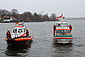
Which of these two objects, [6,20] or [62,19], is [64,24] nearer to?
[62,19]

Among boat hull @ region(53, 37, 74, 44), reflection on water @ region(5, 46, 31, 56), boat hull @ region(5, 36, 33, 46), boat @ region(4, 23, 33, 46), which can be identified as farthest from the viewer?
boat hull @ region(53, 37, 74, 44)

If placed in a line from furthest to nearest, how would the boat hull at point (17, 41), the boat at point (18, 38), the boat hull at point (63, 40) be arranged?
the boat hull at point (63, 40) < the boat at point (18, 38) < the boat hull at point (17, 41)

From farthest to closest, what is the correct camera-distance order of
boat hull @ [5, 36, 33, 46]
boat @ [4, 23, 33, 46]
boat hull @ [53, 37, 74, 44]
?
boat hull @ [53, 37, 74, 44] < boat @ [4, 23, 33, 46] < boat hull @ [5, 36, 33, 46]

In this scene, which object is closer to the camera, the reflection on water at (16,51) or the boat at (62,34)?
the reflection on water at (16,51)

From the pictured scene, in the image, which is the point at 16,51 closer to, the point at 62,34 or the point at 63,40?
the point at 63,40

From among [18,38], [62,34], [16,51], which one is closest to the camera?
[16,51]

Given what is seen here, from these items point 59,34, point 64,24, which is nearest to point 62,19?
point 64,24

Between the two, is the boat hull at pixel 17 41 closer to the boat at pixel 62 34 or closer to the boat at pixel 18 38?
the boat at pixel 18 38

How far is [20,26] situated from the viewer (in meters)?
29.4

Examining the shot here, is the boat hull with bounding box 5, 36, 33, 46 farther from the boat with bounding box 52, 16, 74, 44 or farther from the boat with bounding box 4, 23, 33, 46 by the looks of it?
the boat with bounding box 52, 16, 74, 44

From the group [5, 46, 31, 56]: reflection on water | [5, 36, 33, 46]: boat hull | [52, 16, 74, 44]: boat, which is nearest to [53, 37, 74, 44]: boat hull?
[52, 16, 74, 44]: boat

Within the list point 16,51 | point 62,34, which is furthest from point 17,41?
point 62,34

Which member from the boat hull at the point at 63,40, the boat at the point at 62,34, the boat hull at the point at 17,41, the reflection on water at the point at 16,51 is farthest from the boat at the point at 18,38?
the boat at the point at 62,34

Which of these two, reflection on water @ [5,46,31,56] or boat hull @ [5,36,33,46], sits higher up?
boat hull @ [5,36,33,46]
